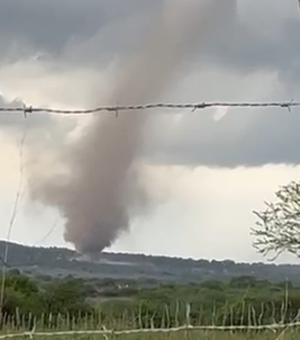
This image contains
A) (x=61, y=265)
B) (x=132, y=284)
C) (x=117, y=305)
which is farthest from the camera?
(x=132, y=284)

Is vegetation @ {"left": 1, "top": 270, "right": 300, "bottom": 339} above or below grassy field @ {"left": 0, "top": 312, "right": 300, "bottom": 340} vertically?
above

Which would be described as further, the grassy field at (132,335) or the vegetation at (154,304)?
the vegetation at (154,304)

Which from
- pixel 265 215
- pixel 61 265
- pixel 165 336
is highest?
pixel 265 215

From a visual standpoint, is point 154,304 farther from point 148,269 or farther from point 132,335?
point 132,335

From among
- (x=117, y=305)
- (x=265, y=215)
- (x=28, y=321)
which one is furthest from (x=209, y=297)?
(x=265, y=215)

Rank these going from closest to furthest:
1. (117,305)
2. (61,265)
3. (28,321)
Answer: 1. (61,265)
2. (28,321)
3. (117,305)

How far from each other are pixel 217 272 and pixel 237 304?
323 millimetres

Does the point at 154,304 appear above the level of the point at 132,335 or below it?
above

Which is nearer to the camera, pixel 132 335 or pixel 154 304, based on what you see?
pixel 132 335

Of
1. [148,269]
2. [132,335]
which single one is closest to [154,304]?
[148,269]

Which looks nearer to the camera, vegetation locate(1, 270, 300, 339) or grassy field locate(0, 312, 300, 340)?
grassy field locate(0, 312, 300, 340)

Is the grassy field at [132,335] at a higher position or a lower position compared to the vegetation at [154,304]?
lower

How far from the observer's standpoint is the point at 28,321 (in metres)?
5.16

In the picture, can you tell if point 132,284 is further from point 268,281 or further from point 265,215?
point 265,215
